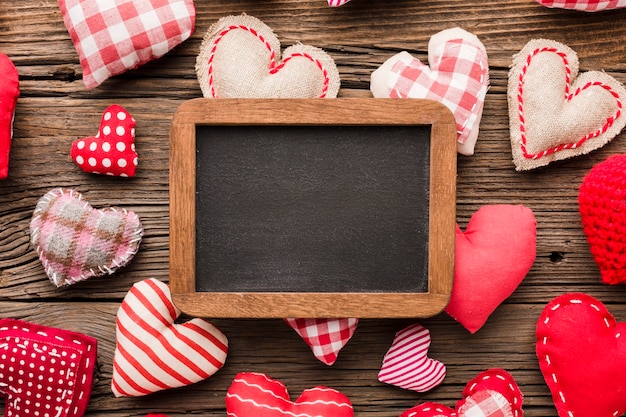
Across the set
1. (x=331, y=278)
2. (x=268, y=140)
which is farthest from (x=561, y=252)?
(x=268, y=140)

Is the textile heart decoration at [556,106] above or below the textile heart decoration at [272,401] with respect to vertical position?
above

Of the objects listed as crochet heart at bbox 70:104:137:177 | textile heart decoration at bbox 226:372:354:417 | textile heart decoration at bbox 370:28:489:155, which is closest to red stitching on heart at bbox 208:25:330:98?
textile heart decoration at bbox 370:28:489:155

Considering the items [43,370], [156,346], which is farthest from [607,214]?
[43,370]

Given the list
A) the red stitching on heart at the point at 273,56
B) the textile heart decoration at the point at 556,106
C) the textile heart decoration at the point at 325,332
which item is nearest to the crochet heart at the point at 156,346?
the textile heart decoration at the point at 325,332

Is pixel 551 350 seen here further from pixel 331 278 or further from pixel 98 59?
pixel 98 59

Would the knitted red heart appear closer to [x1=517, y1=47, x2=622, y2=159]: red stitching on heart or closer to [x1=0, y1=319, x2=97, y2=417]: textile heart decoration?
[x1=517, y1=47, x2=622, y2=159]: red stitching on heart

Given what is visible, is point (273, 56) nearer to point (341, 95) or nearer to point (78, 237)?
point (341, 95)

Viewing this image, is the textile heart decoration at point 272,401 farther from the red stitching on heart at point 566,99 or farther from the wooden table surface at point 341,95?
the red stitching on heart at point 566,99
